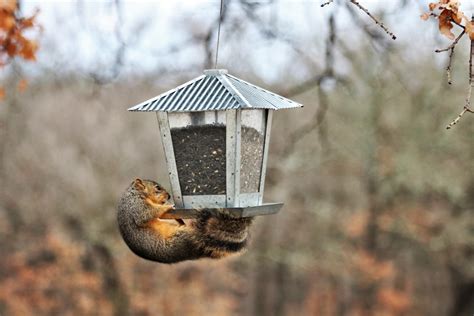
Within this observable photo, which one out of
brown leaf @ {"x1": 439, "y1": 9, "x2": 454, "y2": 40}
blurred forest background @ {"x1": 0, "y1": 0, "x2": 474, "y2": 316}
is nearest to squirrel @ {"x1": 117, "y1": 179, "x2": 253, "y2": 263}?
brown leaf @ {"x1": 439, "y1": 9, "x2": 454, "y2": 40}

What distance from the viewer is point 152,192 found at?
3.65 m

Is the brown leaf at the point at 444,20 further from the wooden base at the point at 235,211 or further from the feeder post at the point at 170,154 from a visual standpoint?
the feeder post at the point at 170,154

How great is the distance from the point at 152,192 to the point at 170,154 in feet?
0.70

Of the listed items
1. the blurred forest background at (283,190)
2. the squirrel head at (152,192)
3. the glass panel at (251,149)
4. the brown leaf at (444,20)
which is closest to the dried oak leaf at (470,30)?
the brown leaf at (444,20)

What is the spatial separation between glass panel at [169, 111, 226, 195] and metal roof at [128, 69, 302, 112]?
0.10m

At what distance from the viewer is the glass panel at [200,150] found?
3.45m

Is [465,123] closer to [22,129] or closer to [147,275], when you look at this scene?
[147,275]

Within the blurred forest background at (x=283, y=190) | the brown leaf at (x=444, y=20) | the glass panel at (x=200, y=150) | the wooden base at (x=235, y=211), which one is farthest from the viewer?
the blurred forest background at (x=283, y=190)

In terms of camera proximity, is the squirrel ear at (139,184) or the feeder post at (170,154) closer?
the feeder post at (170,154)

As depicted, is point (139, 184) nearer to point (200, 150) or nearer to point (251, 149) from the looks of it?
point (200, 150)

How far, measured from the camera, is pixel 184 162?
355cm

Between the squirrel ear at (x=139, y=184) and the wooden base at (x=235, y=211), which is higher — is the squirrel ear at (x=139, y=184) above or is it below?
above

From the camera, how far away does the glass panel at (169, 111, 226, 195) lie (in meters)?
3.45

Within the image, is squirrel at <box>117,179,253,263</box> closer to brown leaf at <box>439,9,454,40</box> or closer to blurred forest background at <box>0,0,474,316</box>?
brown leaf at <box>439,9,454,40</box>
